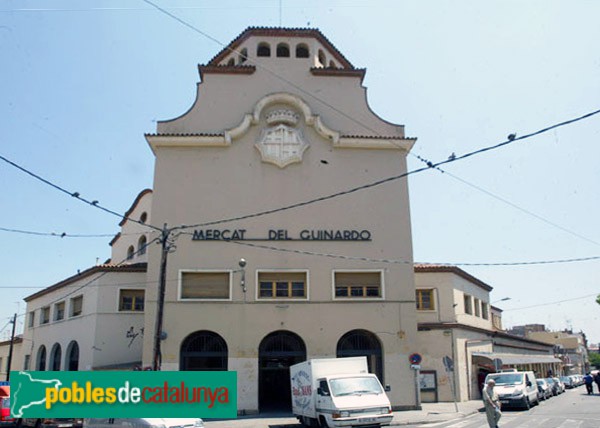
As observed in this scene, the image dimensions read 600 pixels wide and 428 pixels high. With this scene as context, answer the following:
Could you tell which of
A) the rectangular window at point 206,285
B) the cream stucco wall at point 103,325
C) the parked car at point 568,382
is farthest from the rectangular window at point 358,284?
the parked car at point 568,382

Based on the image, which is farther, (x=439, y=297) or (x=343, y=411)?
(x=439, y=297)

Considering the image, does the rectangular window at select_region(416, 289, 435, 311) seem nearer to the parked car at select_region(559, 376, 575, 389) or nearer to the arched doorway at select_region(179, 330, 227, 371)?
the arched doorway at select_region(179, 330, 227, 371)

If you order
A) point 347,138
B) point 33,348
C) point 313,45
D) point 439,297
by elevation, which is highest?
point 313,45

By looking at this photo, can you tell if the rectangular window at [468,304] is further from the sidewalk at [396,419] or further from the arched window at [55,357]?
the arched window at [55,357]

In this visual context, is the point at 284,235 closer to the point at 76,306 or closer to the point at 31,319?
the point at 76,306

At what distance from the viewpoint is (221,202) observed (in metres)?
27.9

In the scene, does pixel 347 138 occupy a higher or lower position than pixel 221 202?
higher

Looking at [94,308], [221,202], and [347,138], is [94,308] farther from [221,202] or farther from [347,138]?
[347,138]

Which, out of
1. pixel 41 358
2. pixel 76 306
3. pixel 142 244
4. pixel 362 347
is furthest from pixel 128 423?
pixel 41 358

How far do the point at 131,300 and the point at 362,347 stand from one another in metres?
13.1

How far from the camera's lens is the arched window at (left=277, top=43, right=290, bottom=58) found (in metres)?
31.7

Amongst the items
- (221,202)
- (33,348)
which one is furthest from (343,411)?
(33,348)

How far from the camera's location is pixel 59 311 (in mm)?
35406

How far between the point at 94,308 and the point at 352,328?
1442cm
